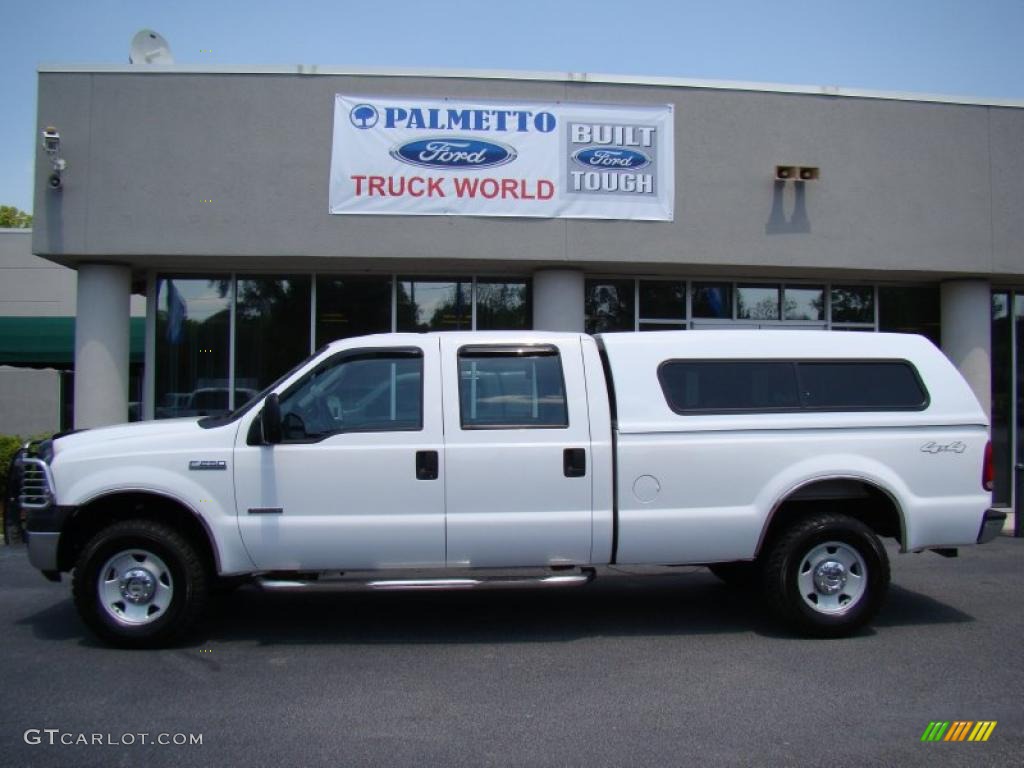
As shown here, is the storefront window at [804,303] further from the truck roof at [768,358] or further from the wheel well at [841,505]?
the wheel well at [841,505]

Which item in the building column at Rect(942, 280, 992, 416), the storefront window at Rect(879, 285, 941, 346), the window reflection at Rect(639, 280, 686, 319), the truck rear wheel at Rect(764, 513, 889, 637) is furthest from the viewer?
the storefront window at Rect(879, 285, 941, 346)

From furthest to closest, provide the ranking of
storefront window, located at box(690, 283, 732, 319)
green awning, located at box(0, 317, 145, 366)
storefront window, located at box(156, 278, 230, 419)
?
1. green awning, located at box(0, 317, 145, 366)
2. storefront window, located at box(690, 283, 732, 319)
3. storefront window, located at box(156, 278, 230, 419)

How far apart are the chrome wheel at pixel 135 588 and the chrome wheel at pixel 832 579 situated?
4.48m

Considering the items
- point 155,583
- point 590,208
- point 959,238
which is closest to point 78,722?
point 155,583

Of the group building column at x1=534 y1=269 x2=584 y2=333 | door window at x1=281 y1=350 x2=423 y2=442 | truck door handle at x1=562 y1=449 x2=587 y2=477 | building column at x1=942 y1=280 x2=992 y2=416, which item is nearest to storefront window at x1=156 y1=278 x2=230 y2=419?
building column at x1=534 y1=269 x2=584 y2=333

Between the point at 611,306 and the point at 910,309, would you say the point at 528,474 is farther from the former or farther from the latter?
the point at 910,309

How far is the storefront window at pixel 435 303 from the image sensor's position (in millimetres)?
12180

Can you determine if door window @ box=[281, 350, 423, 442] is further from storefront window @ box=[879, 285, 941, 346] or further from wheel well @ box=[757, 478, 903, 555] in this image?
storefront window @ box=[879, 285, 941, 346]

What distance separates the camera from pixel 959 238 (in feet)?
39.2

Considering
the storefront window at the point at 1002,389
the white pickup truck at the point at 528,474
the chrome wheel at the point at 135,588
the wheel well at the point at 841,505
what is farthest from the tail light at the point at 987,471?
the storefront window at the point at 1002,389

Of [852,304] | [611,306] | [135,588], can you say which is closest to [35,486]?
[135,588]

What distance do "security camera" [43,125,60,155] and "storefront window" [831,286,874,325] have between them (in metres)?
11.5

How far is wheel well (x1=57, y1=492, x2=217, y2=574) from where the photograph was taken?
561 centimetres

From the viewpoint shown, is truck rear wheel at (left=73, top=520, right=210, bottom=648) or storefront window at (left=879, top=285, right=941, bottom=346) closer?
truck rear wheel at (left=73, top=520, right=210, bottom=648)
